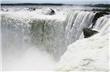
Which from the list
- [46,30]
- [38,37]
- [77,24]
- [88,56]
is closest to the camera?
[88,56]

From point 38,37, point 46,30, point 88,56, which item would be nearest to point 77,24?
point 46,30

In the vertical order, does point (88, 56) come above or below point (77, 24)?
above

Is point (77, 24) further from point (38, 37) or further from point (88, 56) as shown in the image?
point (88, 56)

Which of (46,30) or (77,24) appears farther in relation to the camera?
(46,30)

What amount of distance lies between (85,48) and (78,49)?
209 mm

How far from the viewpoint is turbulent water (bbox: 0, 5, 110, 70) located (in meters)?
15.7

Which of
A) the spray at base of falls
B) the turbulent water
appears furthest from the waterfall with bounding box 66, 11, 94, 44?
the spray at base of falls

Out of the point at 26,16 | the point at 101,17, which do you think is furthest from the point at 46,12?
the point at 101,17

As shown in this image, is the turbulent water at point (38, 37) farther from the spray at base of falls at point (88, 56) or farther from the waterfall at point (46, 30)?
the spray at base of falls at point (88, 56)

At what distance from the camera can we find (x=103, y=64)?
293 inches

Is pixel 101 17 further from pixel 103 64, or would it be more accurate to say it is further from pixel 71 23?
pixel 103 64

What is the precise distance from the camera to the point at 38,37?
19016 millimetres

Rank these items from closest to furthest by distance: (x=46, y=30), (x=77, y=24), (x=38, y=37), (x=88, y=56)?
(x=88, y=56), (x=77, y=24), (x=46, y=30), (x=38, y=37)

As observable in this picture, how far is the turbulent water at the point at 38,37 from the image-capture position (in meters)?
15.7
